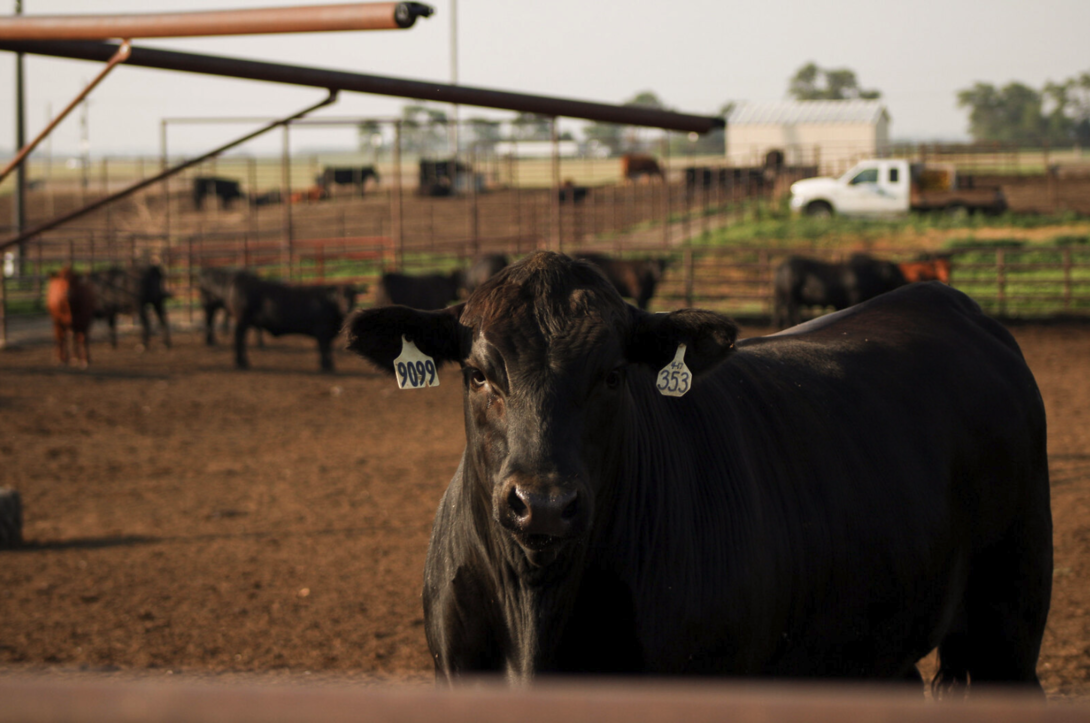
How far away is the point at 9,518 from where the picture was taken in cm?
628

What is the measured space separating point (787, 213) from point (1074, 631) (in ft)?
84.9

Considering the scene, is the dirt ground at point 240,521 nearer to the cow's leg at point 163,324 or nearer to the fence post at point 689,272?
the cow's leg at point 163,324

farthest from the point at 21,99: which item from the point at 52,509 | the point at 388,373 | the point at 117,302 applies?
the point at 388,373

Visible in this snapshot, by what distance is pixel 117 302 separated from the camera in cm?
1555

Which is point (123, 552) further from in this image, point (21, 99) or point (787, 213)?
point (787, 213)

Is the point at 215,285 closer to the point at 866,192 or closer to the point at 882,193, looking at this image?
the point at 866,192

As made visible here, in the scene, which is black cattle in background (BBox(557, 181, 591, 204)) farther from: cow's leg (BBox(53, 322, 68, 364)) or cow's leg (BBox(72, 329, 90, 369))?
cow's leg (BBox(53, 322, 68, 364))

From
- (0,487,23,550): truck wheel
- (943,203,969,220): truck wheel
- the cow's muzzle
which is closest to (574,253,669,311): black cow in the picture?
(943,203,969,220): truck wheel

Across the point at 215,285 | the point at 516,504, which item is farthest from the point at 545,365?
the point at 215,285

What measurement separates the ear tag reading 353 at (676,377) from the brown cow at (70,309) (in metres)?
13.0

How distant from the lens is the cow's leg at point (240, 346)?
14.1 meters

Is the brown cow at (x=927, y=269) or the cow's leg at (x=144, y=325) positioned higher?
the brown cow at (x=927, y=269)

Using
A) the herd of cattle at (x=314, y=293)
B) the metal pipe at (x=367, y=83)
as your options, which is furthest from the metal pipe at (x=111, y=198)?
the herd of cattle at (x=314, y=293)

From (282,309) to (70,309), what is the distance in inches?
114
